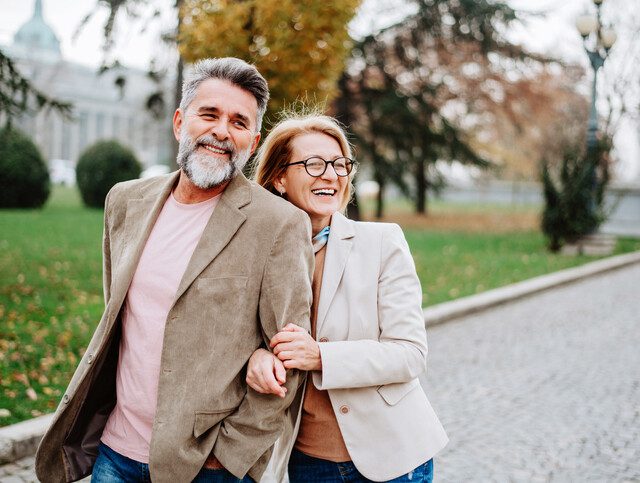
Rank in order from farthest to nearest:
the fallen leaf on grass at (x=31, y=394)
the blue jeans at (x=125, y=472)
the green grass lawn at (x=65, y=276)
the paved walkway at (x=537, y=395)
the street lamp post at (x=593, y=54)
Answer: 1. the street lamp post at (x=593, y=54)
2. the green grass lawn at (x=65, y=276)
3. the fallen leaf on grass at (x=31, y=394)
4. the paved walkway at (x=537, y=395)
5. the blue jeans at (x=125, y=472)

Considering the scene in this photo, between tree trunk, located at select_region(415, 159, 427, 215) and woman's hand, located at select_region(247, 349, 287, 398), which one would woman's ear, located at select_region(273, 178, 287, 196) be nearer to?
woman's hand, located at select_region(247, 349, 287, 398)

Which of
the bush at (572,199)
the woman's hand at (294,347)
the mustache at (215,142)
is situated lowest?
the bush at (572,199)

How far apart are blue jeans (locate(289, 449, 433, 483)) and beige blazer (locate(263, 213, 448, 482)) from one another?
0.05 metres

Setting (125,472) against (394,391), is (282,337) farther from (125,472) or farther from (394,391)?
(125,472)

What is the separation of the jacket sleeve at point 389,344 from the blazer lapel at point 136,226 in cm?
63

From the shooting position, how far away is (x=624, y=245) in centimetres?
1877

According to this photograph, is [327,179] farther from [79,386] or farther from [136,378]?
[79,386]

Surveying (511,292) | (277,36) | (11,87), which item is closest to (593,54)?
A: (511,292)

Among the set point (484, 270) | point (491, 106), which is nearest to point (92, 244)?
point (484, 270)

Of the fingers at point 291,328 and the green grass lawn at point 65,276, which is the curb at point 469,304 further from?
the fingers at point 291,328

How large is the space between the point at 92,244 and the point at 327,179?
40.2ft

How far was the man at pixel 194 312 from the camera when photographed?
192 centimetres

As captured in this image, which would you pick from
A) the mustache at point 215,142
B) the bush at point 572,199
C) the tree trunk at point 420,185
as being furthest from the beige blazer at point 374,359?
the tree trunk at point 420,185

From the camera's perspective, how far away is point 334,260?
2160 mm
